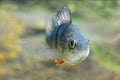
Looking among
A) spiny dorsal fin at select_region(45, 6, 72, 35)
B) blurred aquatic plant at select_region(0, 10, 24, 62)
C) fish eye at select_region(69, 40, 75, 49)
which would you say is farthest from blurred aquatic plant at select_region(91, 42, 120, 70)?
fish eye at select_region(69, 40, 75, 49)

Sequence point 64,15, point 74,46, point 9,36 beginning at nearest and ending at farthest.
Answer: point 74,46 < point 64,15 < point 9,36

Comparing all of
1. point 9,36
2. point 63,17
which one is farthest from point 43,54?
point 9,36

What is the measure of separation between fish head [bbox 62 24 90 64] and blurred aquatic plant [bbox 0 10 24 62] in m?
2.07

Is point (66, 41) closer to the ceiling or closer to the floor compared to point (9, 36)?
closer to the floor

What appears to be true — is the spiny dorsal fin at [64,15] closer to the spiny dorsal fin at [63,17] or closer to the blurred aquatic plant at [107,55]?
the spiny dorsal fin at [63,17]

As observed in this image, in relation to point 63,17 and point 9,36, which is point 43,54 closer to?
point 63,17

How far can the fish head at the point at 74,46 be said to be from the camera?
1.33 m

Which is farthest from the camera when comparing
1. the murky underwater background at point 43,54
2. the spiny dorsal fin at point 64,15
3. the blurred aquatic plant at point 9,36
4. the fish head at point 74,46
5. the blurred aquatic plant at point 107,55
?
the blurred aquatic plant at point 107,55

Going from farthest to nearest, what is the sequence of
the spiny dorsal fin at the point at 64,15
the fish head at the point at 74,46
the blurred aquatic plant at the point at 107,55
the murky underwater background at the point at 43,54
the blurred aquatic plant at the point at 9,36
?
1. the blurred aquatic plant at the point at 107,55
2. the blurred aquatic plant at the point at 9,36
3. the murky underwater background at the point at 43,54
4. the spiny dorsal fin at the point at 64,15
5. the fish head at the point at 74,46

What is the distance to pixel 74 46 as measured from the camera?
1381mm

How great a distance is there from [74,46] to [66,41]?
0.09 m

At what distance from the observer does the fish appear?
4.43 feet

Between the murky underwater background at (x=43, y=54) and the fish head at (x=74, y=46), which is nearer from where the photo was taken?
the fish head at (x=74, y=46)

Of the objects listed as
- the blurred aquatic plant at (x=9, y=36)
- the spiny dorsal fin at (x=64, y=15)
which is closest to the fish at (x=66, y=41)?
the spiny dorsal fin at (x=64, y=15)
